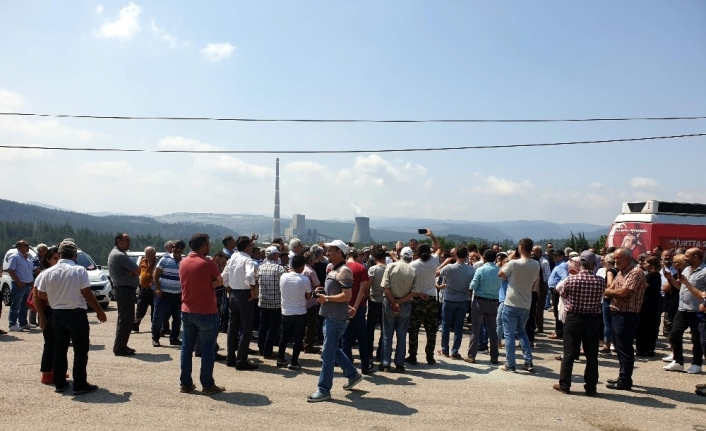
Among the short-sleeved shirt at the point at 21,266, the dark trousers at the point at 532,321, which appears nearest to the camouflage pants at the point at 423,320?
the dark trousers at the point at 532,321

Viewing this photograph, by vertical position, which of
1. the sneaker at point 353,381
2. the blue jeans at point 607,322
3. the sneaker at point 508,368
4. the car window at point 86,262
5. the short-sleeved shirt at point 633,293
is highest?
the short-sleeved shirt at point 633,293

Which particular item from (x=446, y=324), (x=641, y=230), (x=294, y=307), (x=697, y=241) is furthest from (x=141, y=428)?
(x=697, y=241)

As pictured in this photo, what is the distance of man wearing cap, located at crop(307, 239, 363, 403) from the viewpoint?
6.65 m

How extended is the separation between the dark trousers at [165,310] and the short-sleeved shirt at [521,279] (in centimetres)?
586

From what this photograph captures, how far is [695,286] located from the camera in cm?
824

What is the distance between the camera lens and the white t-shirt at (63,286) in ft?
21.7

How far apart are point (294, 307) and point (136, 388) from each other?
2.36m

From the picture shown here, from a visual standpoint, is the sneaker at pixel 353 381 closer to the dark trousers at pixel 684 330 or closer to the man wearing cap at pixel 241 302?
the man wearing cap at pixel 241 302

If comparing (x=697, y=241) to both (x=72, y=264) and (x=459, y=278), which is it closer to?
(x=459, y=278)

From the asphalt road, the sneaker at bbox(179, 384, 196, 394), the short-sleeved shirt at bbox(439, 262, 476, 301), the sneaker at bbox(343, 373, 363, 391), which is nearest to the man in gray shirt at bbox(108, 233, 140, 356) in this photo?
the asphalt road

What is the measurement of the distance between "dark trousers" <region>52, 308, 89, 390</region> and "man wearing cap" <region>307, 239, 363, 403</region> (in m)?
2.83

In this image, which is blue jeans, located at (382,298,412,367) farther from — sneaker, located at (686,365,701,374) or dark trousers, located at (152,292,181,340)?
sneaker, located at (686,365,701,374)

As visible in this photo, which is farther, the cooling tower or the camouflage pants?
the cooling tower

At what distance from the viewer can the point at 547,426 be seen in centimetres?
595
